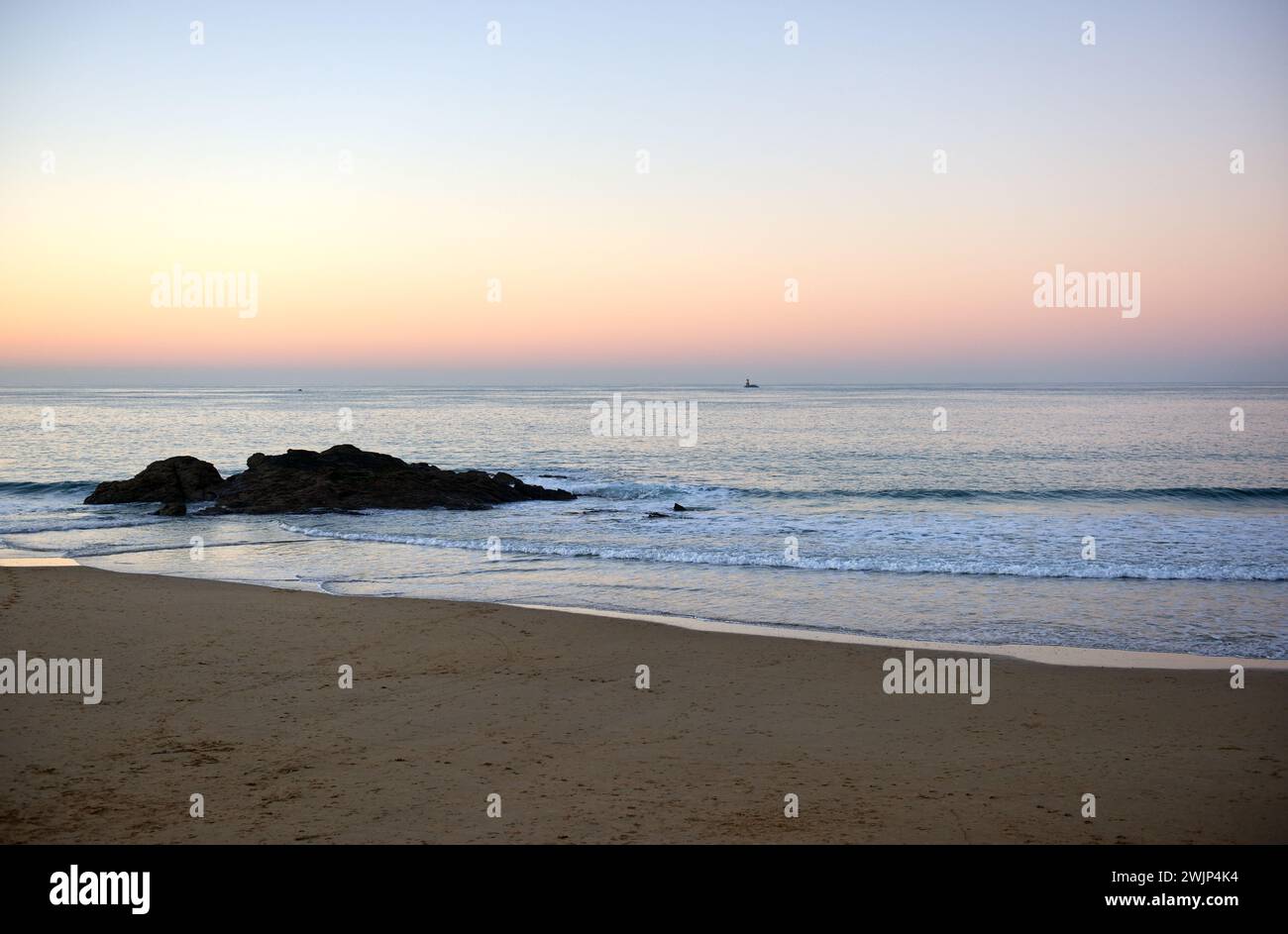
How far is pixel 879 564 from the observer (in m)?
20.0

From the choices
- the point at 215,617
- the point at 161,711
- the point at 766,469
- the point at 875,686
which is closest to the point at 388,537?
the point at 215,617

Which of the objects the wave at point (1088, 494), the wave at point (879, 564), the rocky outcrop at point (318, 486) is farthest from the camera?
the wave at point (1088, 494)

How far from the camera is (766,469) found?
46.8m

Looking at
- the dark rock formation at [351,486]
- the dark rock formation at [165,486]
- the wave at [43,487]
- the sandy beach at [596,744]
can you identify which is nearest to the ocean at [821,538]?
the wave at [43,487]

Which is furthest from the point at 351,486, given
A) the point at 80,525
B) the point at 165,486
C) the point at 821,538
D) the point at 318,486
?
the point at 821,538

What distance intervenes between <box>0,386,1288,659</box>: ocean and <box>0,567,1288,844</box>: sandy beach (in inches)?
104

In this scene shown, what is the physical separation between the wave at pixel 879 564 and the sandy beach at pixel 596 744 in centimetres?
740

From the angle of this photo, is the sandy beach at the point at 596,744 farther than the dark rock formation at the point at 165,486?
No

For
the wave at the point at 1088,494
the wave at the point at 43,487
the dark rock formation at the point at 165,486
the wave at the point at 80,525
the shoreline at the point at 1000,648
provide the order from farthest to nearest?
1. the wave at the point at 43,487
2. the wave at the point at 1088,494
3. the dark rock formation at the point at 165,486
4. the wave at the point at 80,525
5. the shoreline at the point at 1000,648

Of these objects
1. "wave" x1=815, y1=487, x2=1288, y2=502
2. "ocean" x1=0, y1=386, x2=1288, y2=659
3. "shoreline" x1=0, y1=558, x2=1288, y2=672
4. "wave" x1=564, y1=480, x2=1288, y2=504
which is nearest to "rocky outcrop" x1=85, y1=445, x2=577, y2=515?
"ocean" x1=0, y1=386, x2=1288, y2=659

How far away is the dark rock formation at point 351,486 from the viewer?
98.3 feet

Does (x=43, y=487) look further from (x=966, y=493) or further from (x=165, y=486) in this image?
(x=966, y=493)

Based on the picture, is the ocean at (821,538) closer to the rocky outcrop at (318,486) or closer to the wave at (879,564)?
the wave at (879,564)
